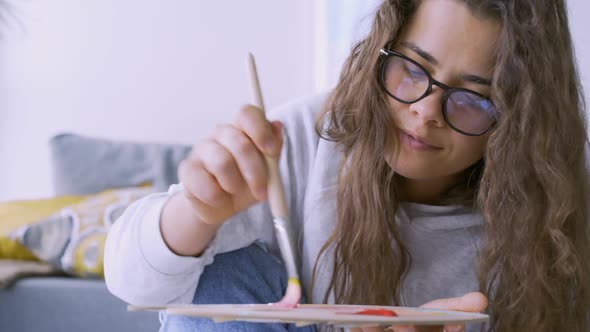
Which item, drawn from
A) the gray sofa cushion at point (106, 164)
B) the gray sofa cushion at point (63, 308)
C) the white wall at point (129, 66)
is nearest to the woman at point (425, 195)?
the gray sofa cushion at point (63, 308)

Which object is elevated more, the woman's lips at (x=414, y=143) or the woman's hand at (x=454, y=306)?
the woman's lips at (x=414, y=143)

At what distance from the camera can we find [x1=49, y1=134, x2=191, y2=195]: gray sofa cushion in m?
2.61

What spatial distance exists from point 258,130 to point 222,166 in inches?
2.4

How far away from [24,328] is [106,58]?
5.06 ft

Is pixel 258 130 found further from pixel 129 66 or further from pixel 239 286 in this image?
pixel 129 66

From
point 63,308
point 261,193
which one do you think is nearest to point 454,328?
point 261,193

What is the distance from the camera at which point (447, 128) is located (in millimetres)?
1069

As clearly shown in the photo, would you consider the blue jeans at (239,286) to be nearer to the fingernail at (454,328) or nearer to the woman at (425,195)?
the woman at (425,195)

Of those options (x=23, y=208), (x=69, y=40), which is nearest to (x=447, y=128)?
(x=23, y=208)

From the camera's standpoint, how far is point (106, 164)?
2.65 m

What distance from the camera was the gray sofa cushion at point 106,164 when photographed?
8.55 feet

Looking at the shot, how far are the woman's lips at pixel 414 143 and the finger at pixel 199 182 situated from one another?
0.39m

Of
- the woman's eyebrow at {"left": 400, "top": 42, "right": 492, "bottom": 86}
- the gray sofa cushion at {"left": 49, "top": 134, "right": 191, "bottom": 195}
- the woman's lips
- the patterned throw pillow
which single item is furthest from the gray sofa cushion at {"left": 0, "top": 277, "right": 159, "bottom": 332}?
the woman's eyebrow at {"left": 400, "top": 42, "right": 492, "bottom": 86}

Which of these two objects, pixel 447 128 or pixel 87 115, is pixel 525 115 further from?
pixel 87 115
